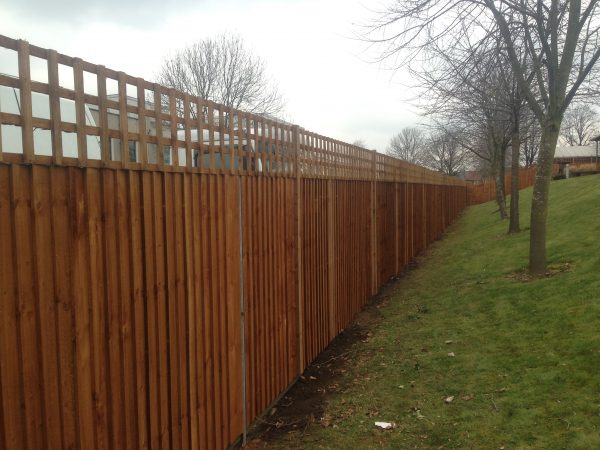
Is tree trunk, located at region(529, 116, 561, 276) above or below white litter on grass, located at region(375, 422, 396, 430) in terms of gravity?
above

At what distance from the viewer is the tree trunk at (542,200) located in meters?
7.09

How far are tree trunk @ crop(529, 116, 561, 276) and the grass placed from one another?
31 centimetres

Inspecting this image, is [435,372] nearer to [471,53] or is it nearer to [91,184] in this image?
[91,184]

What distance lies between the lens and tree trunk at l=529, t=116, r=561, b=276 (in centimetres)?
709

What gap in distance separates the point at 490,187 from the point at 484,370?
37084mm

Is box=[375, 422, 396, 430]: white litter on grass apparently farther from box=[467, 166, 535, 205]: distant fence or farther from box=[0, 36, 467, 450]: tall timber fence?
box=[467, 166, 535, 205]: distant fence

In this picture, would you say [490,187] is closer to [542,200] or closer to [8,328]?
[542,200]

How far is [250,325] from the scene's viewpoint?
3.81 meters

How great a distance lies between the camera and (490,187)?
38469 mm

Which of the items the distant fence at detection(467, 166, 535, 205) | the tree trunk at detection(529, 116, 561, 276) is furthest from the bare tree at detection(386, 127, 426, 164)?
the tree trunk at detection(529, 116, 561, 276)

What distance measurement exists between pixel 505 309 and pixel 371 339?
177 cm

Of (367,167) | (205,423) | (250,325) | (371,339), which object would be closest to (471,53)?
(367,167)

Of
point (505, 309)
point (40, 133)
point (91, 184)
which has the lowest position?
point (505, 309)

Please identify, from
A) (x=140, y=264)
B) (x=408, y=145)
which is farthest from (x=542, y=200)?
(x=408, y=145)
